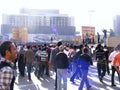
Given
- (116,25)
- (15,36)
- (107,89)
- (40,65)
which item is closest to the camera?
(107,89)

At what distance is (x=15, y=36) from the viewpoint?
221 feet

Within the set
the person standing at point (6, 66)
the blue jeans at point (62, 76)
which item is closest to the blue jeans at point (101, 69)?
the blue jeans at point (62, 76)

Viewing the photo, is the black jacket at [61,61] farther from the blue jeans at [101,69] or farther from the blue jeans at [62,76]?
the blue jeans at [101,69]

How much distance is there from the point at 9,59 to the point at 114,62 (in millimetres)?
8944

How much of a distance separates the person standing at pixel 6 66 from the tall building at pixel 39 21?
144 meters

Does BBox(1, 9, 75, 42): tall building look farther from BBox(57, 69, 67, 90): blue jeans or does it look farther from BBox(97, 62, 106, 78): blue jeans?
BBox(57, 69, 67, 90): blue jeans

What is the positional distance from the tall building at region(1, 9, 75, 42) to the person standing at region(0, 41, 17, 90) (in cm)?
14399

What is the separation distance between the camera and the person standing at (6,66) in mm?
4027

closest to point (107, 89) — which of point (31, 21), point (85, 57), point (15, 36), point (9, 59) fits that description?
point (85, 57)

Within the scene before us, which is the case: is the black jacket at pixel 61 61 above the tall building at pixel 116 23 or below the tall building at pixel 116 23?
below

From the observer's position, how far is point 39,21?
16262 cm

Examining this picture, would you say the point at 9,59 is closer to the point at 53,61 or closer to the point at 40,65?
the point at 53,61

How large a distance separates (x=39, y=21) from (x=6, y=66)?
159 m

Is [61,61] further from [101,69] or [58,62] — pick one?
[101,69]
